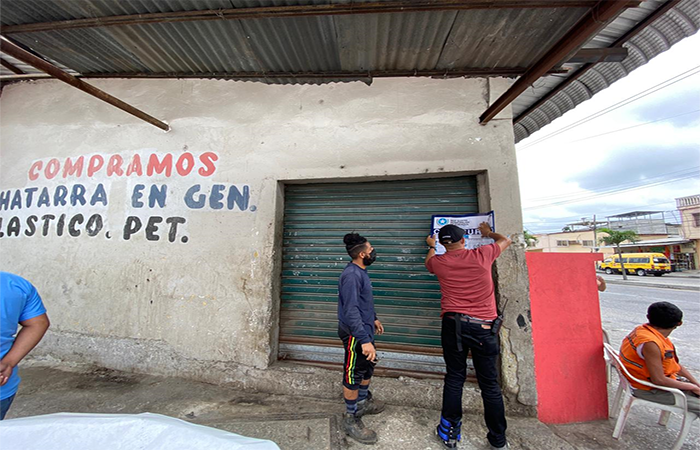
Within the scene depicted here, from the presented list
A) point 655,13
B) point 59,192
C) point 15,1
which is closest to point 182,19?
point 15,1

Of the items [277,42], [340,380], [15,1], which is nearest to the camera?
[15,1]

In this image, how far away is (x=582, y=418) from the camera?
2.92 metres

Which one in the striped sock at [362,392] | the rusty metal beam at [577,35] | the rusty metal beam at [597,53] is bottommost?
the striped sock at [362,392]

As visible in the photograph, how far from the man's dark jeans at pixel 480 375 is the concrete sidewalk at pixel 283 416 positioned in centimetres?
28

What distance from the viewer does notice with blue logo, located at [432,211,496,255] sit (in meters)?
3.13

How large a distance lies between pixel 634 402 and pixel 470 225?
2.07 meters

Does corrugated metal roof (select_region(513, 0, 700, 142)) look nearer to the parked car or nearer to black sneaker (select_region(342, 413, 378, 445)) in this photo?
black sneaker (select_region(342, 413, 378, 445))

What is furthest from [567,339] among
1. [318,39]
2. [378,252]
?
[318,39]

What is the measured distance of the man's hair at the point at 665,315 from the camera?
2.50 m

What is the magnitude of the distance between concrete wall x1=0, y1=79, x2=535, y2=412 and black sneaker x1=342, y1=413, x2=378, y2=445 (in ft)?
3.80

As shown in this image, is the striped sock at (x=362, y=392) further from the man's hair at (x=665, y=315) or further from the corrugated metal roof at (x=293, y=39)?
the corrugated metal roof at (x=293, y=39)

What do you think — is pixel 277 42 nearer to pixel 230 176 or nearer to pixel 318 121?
pixel 318 121

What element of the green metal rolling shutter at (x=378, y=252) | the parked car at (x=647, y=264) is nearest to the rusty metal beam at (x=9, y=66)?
Answer: the green metal rolling shutter at (x=378, y=252)

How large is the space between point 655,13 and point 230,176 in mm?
4386
